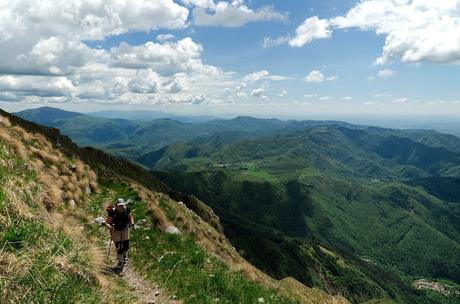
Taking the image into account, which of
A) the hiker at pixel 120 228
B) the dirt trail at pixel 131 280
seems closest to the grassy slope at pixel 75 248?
the dirt trail at pixel 131 280

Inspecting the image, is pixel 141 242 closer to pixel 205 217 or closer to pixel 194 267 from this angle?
pixel 194 267

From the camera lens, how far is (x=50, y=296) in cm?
755

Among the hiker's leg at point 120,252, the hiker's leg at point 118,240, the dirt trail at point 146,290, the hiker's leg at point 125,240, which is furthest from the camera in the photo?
the hiker's leg at point 125,240

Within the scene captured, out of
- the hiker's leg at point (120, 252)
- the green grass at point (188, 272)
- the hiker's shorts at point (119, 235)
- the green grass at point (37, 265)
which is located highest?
the green grass at point (37, 265)

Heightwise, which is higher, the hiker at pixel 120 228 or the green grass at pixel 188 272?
the hiker at pixel 120 228

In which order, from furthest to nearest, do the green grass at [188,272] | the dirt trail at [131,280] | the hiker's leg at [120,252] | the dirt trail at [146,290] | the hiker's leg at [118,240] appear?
the hiker's leg at [118,240] < the hiker's leg at [120,252] < the green grass at [188,272] < the dirt trail at [146,290] < the dirt trail at [131,280]

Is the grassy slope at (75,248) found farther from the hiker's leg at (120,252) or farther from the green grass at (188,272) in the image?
the hiker's leg at (120,252)

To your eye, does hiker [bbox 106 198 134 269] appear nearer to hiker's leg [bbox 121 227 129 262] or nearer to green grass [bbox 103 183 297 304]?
hiker's leg [bbox 121 227 129 262]

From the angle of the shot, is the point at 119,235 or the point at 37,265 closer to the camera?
the point at 37,265

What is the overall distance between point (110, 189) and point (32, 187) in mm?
20796

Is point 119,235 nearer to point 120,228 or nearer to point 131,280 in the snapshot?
point 120,228

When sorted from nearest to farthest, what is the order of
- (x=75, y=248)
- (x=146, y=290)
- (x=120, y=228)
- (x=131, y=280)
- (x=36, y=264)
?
1. (x=36, y=264)
2. (x=75, y=248)
3. (x=146, y=290)
4. (x=131, y=280)
5. (x=120, y=228)

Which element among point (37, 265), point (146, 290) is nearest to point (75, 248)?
point (37, 265)

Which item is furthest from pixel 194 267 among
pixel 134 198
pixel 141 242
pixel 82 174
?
pixel 82 174
